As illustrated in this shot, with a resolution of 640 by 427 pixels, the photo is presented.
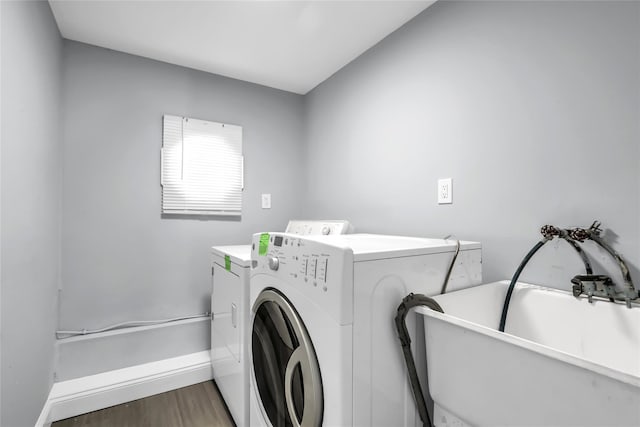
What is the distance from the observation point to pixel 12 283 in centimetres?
108

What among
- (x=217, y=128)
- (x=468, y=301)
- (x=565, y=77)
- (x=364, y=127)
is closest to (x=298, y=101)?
(x=217, y=128)

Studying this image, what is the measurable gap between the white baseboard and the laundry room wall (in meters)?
0.07

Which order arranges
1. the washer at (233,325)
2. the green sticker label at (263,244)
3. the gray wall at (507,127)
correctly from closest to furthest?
1. the gray wall at (507,127)
2. the green sticker label at (263,244)
3. the washer at (233,325)

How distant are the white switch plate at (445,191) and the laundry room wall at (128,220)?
1540 mm

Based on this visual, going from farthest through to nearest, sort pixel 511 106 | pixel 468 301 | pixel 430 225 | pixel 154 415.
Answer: pixel 154 415, pixel 430 225, pixel 511 106, pixel 468 301

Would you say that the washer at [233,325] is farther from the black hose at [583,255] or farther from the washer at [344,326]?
the black hose at [583,255]

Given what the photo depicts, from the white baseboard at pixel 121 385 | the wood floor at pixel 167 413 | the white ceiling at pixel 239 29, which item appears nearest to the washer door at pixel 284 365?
the wood floor at pixel 167 413

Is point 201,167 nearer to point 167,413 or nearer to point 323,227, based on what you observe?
point 323,227

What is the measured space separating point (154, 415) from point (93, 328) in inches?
27.9

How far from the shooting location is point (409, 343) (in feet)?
2.79

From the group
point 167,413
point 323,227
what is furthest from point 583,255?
point 167,413

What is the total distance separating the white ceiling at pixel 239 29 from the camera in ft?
5.07

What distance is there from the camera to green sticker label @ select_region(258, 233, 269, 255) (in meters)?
1.19

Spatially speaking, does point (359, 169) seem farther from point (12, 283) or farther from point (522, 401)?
point (12, 283)
